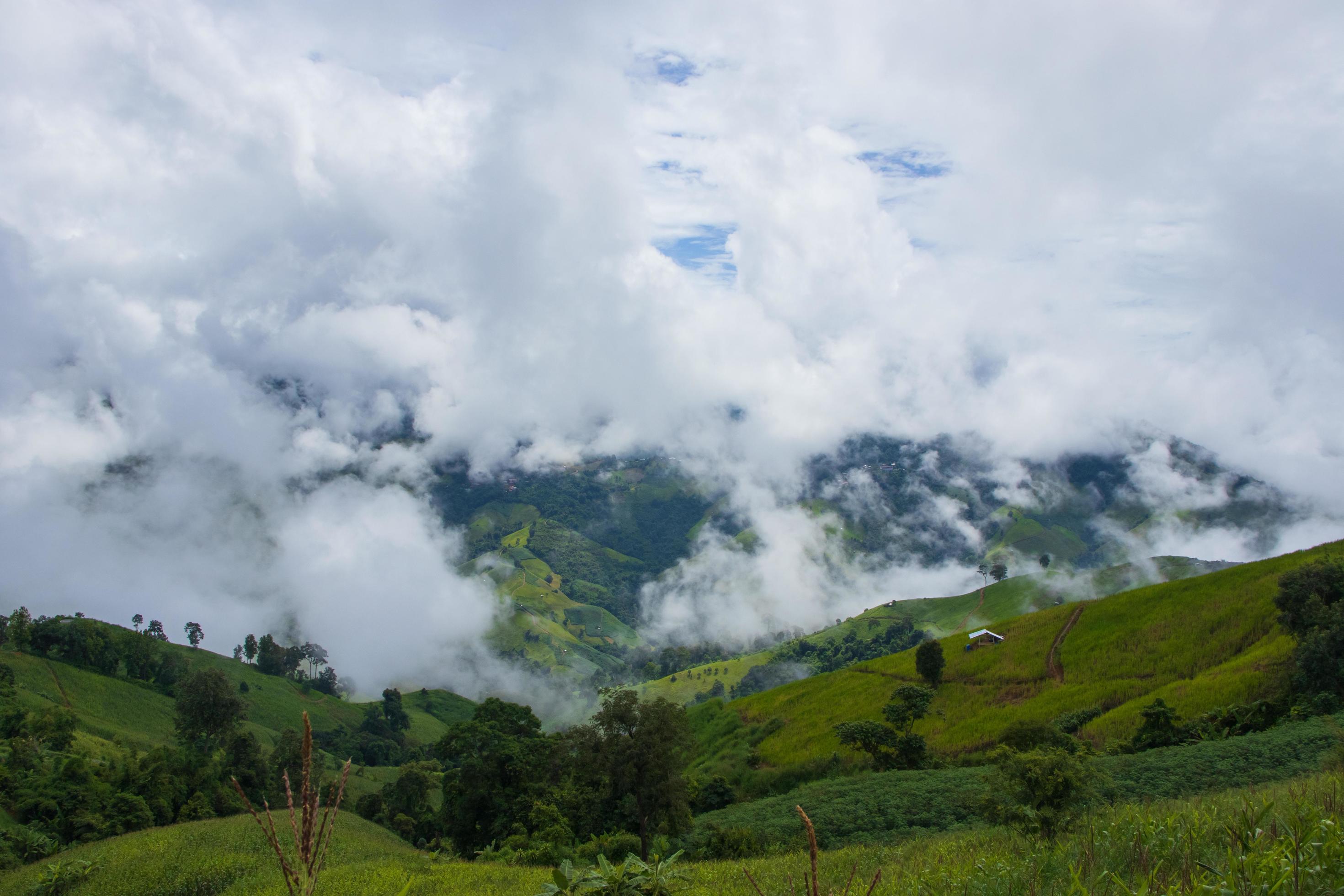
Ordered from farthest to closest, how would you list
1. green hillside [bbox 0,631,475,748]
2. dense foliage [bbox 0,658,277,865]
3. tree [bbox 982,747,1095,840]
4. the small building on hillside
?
green hillside [bbox 0,631,475,748], the small building on hillside, dense foliage [bbox 0,658,277,865], tree [bbox 982,747,1095,840]

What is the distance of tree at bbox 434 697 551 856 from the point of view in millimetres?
64000

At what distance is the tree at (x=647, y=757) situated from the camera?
44.8 m

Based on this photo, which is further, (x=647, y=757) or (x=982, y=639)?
(x=982, y=639)

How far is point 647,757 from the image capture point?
146 feet

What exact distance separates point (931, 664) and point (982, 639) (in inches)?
722

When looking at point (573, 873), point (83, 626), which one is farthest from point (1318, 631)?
point (83, 626)

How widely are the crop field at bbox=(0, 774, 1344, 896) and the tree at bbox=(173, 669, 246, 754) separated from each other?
7280 cm

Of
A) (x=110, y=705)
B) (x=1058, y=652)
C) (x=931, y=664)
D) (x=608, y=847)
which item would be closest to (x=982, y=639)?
(x=1058, y=652)

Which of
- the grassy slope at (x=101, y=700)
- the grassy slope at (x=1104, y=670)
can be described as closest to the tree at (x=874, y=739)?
the grassy slope at (x=1104, y=670)

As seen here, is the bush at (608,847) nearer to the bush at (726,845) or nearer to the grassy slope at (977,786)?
the bush at (726,845)

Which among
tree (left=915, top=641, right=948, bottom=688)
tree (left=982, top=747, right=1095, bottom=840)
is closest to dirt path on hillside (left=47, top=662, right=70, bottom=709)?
tree (left=915, top=641, right=948, bottom=688)

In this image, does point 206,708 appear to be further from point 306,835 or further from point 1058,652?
point 1058,652

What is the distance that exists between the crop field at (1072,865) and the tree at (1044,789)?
→ 460 centimetres

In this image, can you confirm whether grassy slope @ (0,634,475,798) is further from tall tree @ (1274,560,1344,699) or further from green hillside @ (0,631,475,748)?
tall tree @ (1274,560,1344,699)
